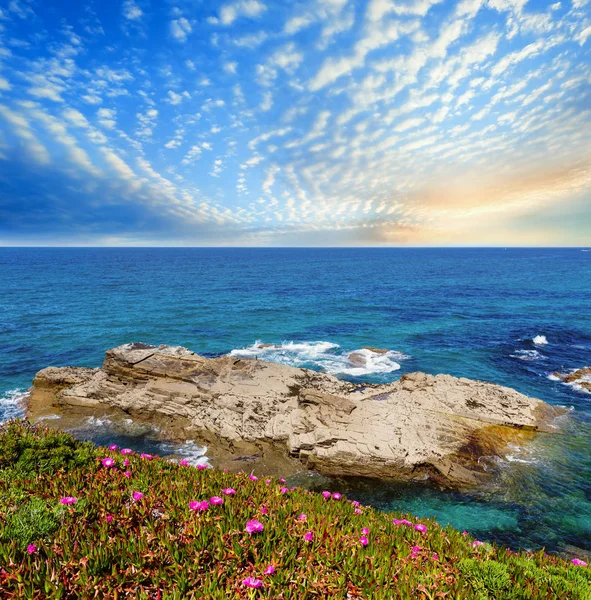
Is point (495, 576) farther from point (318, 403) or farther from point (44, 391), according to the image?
A: point (44, 391)

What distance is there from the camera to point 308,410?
67.9 ft

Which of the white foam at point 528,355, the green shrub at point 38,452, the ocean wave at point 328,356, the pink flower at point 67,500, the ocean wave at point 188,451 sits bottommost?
the ocean wave at point 188,451

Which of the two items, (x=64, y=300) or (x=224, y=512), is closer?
(x=224, y=512)

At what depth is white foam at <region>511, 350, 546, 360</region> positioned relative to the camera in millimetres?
33125

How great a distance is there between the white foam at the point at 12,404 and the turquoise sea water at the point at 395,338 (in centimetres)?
17

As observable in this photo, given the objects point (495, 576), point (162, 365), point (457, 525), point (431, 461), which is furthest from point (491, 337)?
point (495, 576)

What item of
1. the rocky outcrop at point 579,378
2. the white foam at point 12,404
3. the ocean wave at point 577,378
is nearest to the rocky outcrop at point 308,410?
the white foam at point 12,404

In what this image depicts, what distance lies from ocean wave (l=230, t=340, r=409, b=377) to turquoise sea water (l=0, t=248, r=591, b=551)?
0.24 m

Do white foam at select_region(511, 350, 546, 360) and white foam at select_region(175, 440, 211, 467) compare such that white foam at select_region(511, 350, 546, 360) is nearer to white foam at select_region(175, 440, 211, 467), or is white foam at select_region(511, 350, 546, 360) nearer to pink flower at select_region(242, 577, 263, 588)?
white foam at select_region(175, 440, 211, 467)

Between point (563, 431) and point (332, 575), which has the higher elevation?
point (332, 575)

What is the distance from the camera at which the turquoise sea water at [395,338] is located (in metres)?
15.2

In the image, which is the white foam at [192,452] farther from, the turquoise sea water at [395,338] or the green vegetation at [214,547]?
the green vegetation at [214,547]

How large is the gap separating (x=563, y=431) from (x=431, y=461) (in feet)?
33.8

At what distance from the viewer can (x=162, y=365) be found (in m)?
25.2
